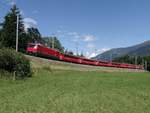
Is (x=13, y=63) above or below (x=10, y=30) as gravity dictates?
below

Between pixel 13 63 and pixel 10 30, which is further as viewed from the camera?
pixel 10 30

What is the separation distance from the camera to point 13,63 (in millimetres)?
35031

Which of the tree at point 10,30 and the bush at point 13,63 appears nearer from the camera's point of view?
the bush at point 13,63

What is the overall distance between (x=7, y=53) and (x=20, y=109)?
2149 centimetres

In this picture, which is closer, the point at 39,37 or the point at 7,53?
the point at 7,53

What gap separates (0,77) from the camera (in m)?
31.5

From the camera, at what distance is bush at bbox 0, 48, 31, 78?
3415 centimetres

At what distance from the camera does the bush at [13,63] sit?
34.2 meters

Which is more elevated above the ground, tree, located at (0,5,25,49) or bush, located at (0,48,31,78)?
tree, located at (0,5,25,49)

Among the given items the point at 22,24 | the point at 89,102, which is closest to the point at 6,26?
the point at 22,24

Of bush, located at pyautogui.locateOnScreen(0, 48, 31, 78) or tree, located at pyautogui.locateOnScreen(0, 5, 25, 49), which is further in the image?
tree, located at pyautogui.locateOnScreen(0, 5, 25, 49)

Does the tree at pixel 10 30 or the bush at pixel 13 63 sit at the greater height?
the tree at pixel 10 30

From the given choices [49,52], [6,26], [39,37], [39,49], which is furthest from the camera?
[39,37]

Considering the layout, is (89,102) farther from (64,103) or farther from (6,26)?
(6,26)
